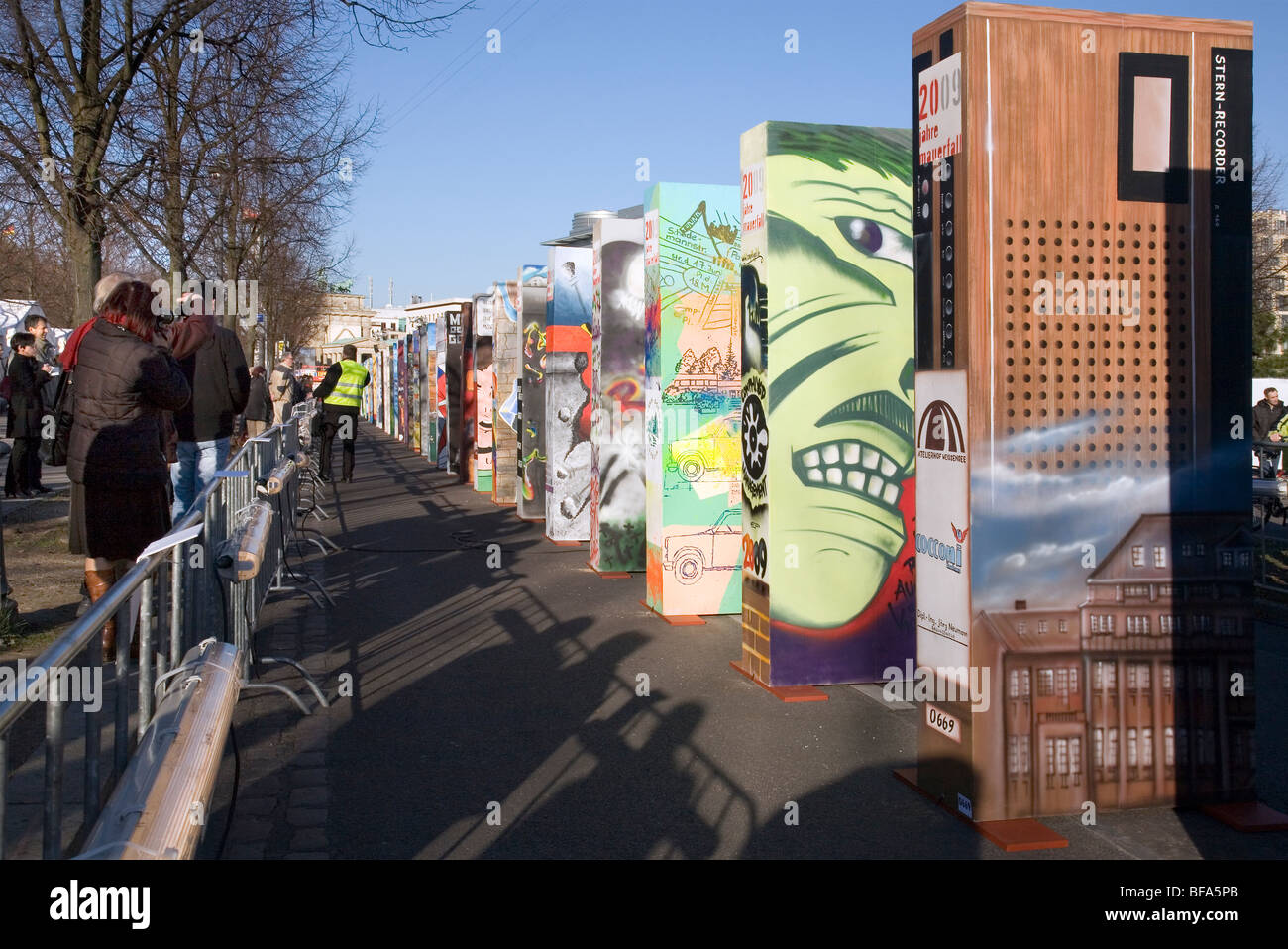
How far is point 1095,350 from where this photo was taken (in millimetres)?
5137

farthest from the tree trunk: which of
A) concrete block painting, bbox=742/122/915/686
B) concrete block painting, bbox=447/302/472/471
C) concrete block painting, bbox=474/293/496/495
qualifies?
concrete block painting, bbox=447/302/472/471

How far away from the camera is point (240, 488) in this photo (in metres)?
8.00

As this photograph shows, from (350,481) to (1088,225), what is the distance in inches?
729

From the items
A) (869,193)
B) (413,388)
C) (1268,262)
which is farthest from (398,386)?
(869,193)

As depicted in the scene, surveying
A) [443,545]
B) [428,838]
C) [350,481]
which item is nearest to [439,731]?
[428,838]

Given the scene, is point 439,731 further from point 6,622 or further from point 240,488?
point 6,622

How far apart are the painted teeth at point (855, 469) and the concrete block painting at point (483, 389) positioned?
459 inches

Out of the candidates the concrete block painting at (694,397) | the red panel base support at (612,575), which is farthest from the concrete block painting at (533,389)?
the concrete block painting at (694,397)

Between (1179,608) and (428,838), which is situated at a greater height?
(1179,608)

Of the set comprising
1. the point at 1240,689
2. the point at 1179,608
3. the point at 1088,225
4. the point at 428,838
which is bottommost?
the point at 428,838

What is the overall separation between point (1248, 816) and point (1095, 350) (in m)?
2.03

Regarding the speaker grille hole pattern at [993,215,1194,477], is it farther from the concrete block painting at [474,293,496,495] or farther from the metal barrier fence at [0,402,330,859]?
the concrete block painting at [474,293,496,495]

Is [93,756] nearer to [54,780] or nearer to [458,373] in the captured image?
[54,780]

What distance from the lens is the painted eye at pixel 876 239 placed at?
718cm
